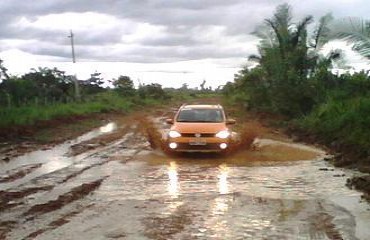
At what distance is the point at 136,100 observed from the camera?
68.9m

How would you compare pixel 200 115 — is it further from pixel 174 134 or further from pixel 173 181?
pixel 173 181

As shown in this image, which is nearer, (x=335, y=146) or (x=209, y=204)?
(x=209, y=204)

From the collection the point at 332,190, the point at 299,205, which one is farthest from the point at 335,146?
the point at 299,205

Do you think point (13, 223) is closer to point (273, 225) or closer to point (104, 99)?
point (273, 225)

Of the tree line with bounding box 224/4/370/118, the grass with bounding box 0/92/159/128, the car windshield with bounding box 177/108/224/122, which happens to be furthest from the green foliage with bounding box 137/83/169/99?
the car windshield with bounding box 177/108/224/122

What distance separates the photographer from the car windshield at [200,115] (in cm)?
1980

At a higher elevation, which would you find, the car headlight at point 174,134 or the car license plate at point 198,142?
the car headlight at point 174,134

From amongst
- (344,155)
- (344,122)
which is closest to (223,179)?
(344,155)

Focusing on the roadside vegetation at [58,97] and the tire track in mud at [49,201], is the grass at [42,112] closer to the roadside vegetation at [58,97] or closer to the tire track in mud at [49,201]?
the roadside vegetation at [58,97]

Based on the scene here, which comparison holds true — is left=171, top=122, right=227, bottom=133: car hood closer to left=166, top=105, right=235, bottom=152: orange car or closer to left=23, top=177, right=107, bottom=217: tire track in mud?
left=166, top=105, right=235, bottom=152: orange car

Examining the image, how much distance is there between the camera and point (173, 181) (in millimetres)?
13781

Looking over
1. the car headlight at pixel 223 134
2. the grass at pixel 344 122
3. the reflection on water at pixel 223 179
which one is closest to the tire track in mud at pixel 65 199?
the reflection on water at pixel 223 179

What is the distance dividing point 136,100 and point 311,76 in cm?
3567

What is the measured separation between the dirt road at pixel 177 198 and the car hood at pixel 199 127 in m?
0.82
